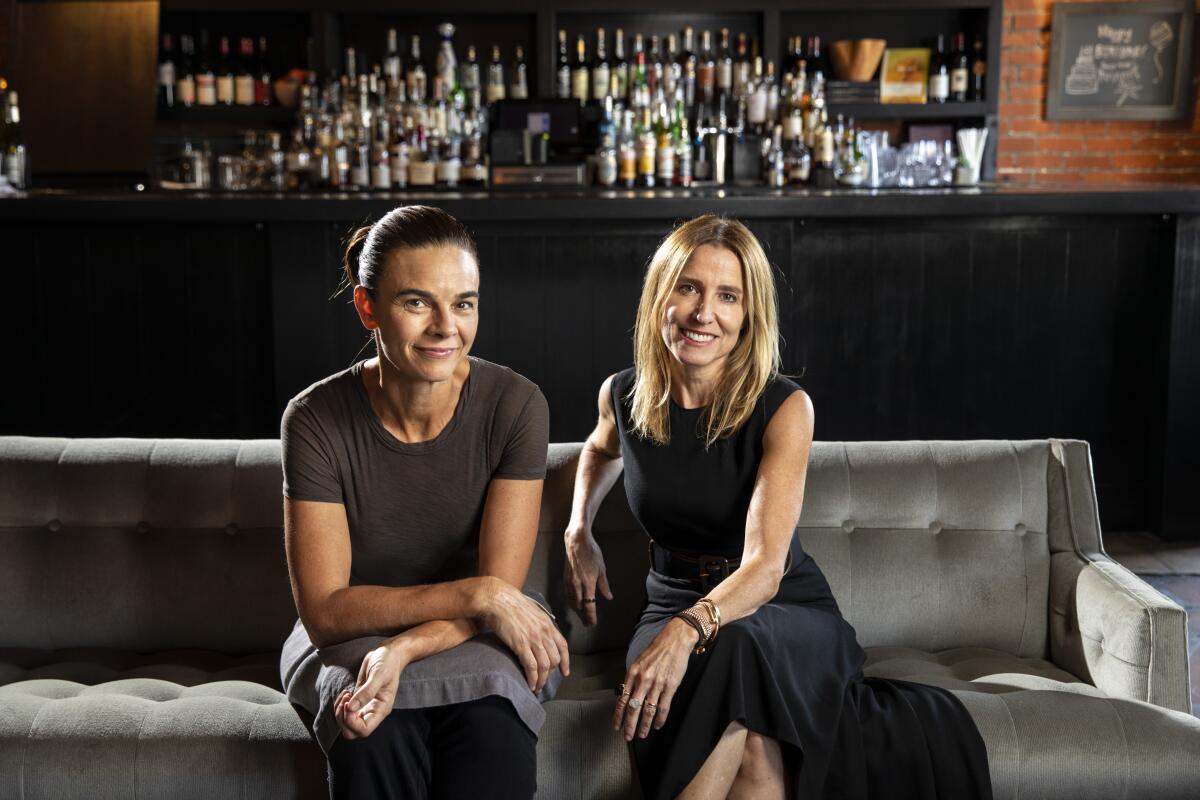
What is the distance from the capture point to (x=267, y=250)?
4.08m

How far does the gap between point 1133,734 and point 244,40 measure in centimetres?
532

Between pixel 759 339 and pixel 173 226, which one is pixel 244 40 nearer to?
pixel 173 226

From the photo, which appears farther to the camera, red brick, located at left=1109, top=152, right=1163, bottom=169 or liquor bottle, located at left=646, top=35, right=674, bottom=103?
red brick, located at left=1109, top=152, right=1163, bottom=169

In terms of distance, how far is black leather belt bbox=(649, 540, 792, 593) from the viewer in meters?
1.98

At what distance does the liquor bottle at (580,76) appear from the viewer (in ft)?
19.4

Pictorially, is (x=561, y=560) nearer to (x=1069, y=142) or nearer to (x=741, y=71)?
(x=741, y=71)

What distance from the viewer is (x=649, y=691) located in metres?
1.72

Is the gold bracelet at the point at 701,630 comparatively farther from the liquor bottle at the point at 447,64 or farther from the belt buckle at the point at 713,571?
the liquor bottle at the point at 447,64

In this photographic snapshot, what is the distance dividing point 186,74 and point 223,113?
0.92 feet

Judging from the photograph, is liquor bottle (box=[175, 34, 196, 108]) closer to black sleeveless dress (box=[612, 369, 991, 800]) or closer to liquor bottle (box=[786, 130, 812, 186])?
liquor bottle (box=[786, 130, 812, 186])

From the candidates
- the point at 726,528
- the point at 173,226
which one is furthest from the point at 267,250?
the point at 726,528

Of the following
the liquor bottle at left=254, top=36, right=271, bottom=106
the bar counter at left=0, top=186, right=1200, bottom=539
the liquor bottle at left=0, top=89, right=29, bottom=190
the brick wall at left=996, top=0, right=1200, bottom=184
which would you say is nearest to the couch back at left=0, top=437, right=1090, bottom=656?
the bar counter at left=0, top=186, right=1200, bottom=539

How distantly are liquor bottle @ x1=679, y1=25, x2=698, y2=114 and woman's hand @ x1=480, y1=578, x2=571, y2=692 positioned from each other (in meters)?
4.53

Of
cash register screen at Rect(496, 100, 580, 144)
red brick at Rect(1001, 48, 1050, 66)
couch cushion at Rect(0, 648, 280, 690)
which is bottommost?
couch cushion at Rect(0, 648, 280, 690)
